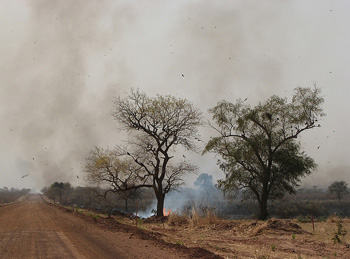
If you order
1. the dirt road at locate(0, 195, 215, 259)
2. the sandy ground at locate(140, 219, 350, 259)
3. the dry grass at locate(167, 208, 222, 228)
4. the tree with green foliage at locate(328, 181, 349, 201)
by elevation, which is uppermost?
the tree with green foliage at locate(328, 181, 349, 201)

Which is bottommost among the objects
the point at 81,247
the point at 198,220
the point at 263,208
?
the point at 81,247

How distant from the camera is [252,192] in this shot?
33.9 metres

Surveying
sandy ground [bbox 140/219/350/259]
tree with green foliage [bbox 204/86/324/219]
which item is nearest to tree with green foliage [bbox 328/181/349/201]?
tree with green foliage [bbox 204/86/324/219]

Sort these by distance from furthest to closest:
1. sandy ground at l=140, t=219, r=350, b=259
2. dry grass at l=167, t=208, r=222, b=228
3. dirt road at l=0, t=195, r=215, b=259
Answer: dry grass at l=167, t=208, r=222, b=228, sandy ground at l=140, t=219, r=350, b=259, dirt road at l=0, t=195, r=215, b=259

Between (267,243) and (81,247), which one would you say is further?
(267,243)

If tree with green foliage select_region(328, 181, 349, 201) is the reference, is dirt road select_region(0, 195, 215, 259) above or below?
below

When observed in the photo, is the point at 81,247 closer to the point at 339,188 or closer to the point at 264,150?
the point at 264,150

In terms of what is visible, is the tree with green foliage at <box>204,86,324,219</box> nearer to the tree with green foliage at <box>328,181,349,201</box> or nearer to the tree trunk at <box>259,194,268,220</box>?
the tree trunk at <box>259,194,268,220</box>

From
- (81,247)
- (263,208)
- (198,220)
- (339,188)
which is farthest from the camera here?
(339,188)

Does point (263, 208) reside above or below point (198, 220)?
above

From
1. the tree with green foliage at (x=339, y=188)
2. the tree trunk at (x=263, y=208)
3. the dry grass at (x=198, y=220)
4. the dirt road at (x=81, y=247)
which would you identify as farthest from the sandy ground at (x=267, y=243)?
the tree with green foliage at (x=339, y=188)

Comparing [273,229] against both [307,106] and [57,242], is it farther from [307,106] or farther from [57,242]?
[307,106]

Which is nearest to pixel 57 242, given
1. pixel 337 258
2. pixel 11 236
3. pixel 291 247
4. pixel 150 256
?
pixel 11 236

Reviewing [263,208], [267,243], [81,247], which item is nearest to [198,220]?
[267,243]
